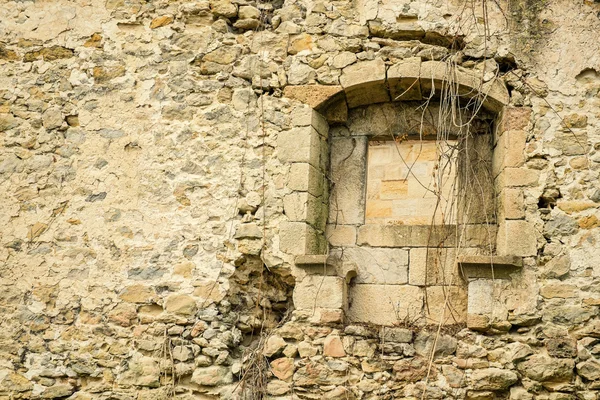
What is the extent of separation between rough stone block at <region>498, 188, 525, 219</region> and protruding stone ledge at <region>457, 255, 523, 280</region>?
0.29 meters

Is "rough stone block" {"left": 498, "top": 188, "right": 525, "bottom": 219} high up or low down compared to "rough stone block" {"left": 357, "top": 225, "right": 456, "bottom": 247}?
up

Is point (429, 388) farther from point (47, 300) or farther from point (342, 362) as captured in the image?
point (47, 300)

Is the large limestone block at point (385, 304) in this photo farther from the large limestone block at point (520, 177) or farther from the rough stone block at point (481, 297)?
the large limestone block at point (520, 177)

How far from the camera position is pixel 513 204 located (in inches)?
194

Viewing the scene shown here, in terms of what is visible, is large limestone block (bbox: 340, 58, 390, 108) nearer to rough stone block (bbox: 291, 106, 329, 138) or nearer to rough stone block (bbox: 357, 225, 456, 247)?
rough stone block (bbox: 291, 106, 329, 138)

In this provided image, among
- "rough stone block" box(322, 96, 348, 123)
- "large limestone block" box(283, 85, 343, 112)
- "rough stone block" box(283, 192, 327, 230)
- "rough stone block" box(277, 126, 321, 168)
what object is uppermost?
"large limestone block" box(283, 85, 343, 112)

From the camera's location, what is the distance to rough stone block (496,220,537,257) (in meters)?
4.86

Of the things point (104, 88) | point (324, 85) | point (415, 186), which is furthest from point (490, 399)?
point (104, 88)

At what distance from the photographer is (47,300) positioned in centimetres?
534

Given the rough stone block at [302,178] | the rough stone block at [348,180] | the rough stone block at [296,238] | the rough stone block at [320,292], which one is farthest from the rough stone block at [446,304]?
the rough stone block at [302,178]

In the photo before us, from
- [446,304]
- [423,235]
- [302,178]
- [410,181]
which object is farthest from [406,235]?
[302,178]

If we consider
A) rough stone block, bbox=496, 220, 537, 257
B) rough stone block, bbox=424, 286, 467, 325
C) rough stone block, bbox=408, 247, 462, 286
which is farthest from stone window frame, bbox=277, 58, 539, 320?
rough stone block, bbox=424, 286, 467, 325

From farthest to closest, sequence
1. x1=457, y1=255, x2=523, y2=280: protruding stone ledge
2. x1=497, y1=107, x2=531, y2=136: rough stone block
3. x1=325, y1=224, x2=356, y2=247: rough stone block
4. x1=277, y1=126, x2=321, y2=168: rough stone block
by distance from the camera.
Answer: x1=325, y1=224, x2=356, y2=247: rough stone block
x1=277, y1=126, x2=321, y2=168: rough stone block
x1=497, y1=107, x2=531, y2=136: rough stone block
x1=457, y1=255, x2=523, y2=280: protruding stone ledge

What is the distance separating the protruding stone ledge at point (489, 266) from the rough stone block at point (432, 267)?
24 cm
